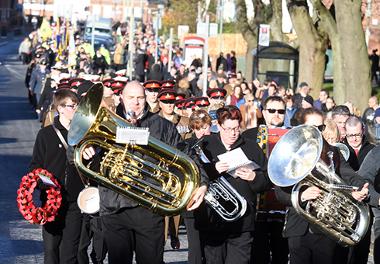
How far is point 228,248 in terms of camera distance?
32.2ft

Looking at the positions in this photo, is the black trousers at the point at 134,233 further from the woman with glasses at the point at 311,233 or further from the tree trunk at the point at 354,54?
the tree trunk at the point at 354,54

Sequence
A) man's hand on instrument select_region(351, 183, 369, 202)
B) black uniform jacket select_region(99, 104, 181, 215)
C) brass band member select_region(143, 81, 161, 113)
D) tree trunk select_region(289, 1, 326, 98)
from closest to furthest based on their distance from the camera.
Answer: black uniform jacket select_region(99, 104, 181, 215), man's hand on instrument select_region(351, 183, 369, 202), brass band member select_region(143, 81, 161, 113), tree trunk select_region(289, 1, 326, 98)

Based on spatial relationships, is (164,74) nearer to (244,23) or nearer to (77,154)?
(244,23)

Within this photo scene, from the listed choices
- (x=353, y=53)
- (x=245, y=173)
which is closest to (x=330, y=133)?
(x=245, y=173)

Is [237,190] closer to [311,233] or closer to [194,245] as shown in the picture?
[311,233]

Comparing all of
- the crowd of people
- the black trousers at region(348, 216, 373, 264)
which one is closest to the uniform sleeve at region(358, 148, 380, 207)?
the crowd of people

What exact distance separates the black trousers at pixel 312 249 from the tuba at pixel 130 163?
49.2 inches

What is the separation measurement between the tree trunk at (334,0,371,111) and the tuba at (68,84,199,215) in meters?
17.5

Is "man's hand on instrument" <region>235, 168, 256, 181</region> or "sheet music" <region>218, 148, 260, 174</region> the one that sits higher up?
"sheet music" <region>218, 148, 260, 174</region>

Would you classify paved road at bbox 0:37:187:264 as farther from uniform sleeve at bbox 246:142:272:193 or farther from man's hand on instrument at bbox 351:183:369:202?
man's hand on instrument at bbox 351:183:369:202

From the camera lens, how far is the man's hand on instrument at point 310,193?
873 centimetres

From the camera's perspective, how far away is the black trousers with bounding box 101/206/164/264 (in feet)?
29.2

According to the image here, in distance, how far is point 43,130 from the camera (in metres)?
10.1

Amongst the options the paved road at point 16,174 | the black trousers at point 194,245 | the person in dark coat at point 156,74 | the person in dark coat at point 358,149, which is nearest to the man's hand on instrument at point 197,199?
the black trousers at point 194,245
